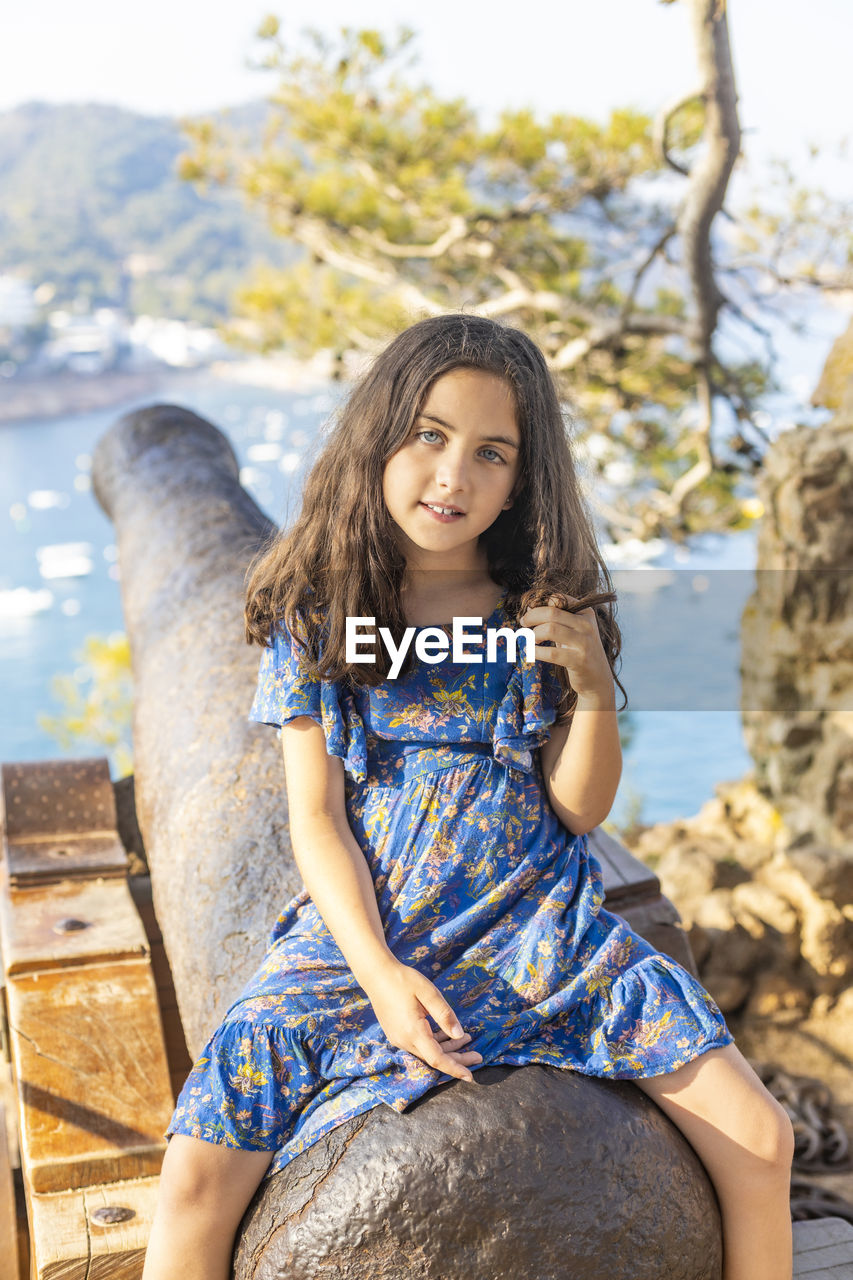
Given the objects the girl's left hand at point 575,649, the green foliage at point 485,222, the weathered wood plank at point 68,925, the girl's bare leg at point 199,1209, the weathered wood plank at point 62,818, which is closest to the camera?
the girl's bare leg at point 199,1209

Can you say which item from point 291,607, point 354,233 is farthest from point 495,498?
point 354,233

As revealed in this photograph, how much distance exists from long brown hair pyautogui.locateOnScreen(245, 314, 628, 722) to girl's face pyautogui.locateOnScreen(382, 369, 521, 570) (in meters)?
0.02

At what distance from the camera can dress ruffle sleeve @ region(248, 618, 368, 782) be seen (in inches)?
65.9

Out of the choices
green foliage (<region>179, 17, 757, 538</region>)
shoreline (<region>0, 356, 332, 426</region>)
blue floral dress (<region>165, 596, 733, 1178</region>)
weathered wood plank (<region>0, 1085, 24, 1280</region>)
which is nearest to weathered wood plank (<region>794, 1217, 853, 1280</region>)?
blue floral dress (<region>165, 596, 733, 1178</region>)

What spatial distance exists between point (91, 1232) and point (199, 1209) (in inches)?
20.4

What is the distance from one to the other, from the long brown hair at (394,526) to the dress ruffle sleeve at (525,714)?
0.08ft

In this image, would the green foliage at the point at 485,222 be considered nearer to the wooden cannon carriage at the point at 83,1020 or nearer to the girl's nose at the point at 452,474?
the wooden cannon carriage at the point at 83,1020

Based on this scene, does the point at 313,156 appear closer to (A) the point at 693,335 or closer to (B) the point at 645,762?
(A) the point at 693,335

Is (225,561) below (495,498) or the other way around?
below

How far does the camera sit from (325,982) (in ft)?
5.00

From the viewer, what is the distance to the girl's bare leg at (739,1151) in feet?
4.61

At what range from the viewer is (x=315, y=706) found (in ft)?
5.55

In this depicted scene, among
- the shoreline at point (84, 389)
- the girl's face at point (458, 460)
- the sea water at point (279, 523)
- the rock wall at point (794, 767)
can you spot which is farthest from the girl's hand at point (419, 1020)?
the shoreline at point (84, 389)

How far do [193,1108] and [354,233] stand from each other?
6.11m
